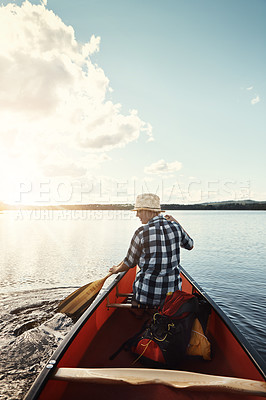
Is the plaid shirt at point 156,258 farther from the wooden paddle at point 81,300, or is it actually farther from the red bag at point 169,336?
the wooden paddle at point 81,300

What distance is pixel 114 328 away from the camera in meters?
3.82

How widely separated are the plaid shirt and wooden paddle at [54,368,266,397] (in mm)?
1361

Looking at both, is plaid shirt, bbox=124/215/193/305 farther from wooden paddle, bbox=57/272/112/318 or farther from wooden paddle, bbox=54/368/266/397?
wooden paddle, bbox=57/272/112/318

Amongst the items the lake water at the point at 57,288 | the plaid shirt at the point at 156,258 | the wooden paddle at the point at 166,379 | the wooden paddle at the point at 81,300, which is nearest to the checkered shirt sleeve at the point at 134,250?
the plaid shirt at the point at 156,258

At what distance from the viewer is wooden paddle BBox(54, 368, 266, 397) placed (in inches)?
78.2

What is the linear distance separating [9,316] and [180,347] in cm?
526

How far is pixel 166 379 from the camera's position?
2.04 meters

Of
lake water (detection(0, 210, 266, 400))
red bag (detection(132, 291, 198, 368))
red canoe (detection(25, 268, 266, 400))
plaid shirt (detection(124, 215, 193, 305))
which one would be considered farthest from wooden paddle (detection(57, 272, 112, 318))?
red bag (detection(132, 291, 198, 368))

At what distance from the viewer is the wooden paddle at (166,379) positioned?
6.52 ft

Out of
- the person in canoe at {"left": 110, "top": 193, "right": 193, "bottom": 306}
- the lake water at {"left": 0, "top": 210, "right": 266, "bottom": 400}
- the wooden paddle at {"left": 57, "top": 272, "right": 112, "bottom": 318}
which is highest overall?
the person in canoe at {"left": 110, "top": 193, "right": 193, "bottom": 306}

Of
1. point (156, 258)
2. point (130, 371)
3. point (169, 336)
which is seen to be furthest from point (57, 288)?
point (130, 371)

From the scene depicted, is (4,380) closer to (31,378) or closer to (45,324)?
(31,378)

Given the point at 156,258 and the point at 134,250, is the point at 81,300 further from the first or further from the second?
the point at 156,258

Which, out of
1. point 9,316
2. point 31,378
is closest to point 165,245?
point 31,378
